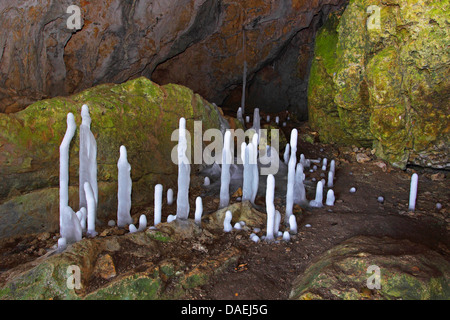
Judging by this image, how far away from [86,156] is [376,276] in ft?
13.5

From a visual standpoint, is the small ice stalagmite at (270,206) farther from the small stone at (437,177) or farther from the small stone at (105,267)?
the small stone at (437,177)

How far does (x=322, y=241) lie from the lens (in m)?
5.41

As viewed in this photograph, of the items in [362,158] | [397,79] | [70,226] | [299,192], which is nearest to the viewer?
[70,226]

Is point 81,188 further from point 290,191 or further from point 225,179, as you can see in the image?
point 290,191

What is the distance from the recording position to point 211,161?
833 centimetres

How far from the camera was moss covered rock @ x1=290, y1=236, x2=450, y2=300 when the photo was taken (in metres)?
3.61

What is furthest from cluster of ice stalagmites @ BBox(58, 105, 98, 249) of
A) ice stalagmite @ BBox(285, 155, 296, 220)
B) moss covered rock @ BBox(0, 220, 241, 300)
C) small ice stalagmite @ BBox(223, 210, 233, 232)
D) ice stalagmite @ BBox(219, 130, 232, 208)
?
ice stalagmite @ BBox(285, 155, 296, 220)

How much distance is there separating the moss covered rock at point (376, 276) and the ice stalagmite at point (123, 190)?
9.23ft

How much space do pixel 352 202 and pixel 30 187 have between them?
5.50 metres

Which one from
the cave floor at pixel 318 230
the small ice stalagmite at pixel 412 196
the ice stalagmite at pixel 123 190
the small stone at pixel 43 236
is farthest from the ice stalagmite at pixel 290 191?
the small stone at pixel 43 236

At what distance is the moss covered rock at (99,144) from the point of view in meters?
5.81

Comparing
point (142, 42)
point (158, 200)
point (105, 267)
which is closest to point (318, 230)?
point (158, 200)

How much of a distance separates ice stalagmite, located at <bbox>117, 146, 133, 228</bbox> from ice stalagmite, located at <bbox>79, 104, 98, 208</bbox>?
38cm

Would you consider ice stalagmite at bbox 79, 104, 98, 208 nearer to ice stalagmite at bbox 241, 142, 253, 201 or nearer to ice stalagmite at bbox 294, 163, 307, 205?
ice stalagmite at bbox 241, 142, 253, 201
